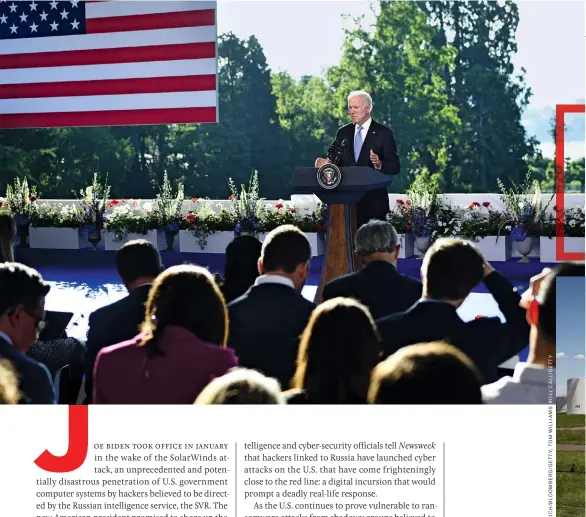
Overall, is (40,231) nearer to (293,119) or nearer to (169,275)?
(169,275)

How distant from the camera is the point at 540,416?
3203 mm

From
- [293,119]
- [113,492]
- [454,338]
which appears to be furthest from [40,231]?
[293,119]

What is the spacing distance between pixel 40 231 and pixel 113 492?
8292 mm

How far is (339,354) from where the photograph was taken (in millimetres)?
2287

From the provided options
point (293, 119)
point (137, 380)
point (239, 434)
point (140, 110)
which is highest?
point (293, 119)

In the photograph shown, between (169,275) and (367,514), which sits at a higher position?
(169,275)

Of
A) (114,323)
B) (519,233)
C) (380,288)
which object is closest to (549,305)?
(380,288)

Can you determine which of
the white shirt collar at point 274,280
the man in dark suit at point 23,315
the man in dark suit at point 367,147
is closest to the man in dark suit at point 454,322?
the white shirt collar at point 274,280

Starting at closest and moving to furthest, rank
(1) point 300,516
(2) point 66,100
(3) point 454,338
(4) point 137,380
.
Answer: (4) point 137,380, (3) point 454,338, (1) point 300,516, (2) point 66,100

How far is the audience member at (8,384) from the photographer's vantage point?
2.31 m

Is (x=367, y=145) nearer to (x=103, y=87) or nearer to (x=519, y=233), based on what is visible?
(x=519, y=233)

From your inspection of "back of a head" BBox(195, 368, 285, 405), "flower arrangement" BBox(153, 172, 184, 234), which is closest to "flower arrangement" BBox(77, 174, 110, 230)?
"flower arrangement" BBox(153, 172, 184, 234)

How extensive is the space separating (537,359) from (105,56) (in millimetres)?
7793

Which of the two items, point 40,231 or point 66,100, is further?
point 40,231
